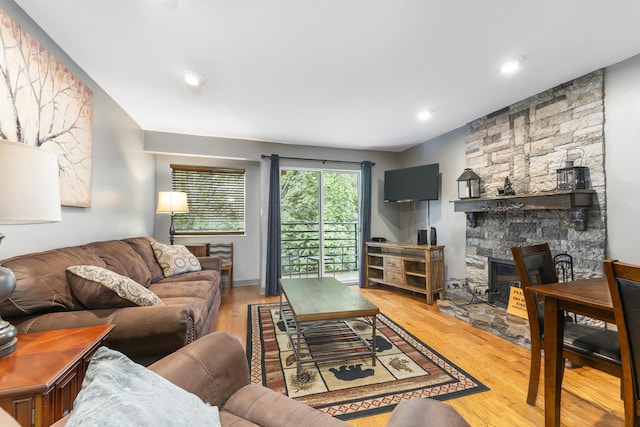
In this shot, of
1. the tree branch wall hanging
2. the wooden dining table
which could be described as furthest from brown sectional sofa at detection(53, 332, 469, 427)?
the tree branch wall hanging

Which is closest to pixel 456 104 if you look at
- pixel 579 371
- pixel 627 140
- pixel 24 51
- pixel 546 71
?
pixel 546 71

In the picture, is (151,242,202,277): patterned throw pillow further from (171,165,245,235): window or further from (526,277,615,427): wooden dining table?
(526,277,615,427): wooden dining table

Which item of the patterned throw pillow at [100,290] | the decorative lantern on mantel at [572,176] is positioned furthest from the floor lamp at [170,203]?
the decorative lantern on mantel at [572,176]

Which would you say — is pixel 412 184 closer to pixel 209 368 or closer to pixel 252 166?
pixel 252 166

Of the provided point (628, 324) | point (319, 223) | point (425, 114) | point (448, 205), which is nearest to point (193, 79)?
point (425, 114)

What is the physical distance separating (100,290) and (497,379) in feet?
8.75

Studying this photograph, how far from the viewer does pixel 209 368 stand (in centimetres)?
104

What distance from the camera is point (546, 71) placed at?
7.75 feet

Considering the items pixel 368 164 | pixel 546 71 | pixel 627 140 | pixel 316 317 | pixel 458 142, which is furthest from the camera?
pixel 368 164

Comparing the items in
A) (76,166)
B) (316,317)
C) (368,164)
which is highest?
(368,164)

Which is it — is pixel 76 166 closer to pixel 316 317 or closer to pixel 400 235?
pixel 316 317

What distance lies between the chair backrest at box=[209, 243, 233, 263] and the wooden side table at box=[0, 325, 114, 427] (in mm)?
3192

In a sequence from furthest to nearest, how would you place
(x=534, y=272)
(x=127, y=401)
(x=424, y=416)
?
(x=534, y=272) < (x=424, y=416) < (x=127, y=401)

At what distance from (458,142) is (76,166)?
432 centimetres
